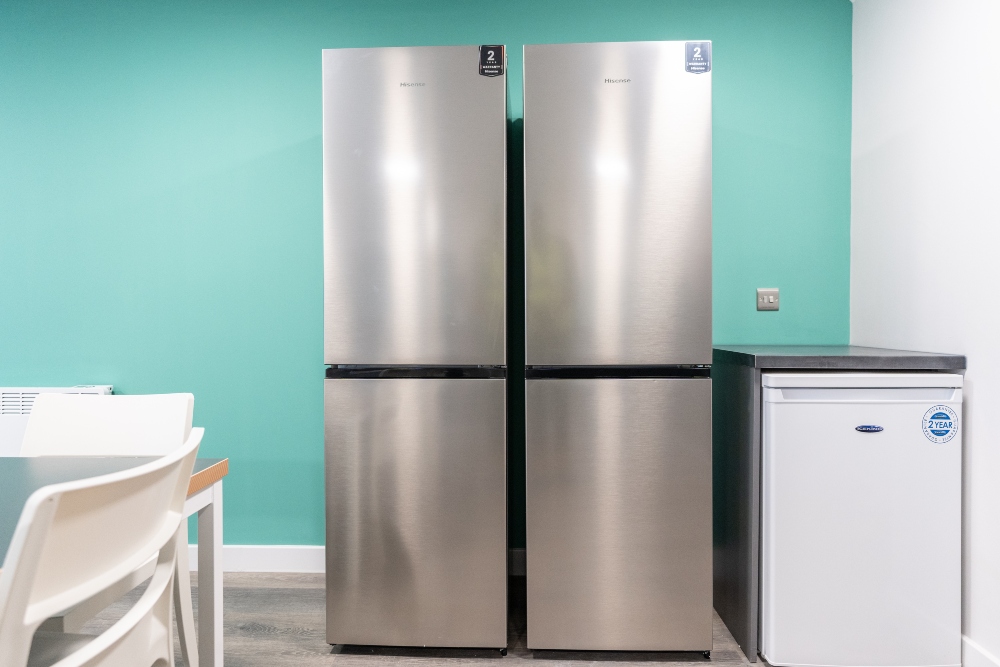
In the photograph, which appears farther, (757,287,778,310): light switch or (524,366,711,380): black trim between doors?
(757,287,778,310): light switch

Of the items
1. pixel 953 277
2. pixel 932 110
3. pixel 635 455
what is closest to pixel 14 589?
pixel 635 455

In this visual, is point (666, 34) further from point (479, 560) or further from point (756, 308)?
point (479, 560)

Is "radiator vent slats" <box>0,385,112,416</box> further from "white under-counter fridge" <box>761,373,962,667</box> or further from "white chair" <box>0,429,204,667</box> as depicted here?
"white under-counter fridge" <box>761,373,962,667</box>

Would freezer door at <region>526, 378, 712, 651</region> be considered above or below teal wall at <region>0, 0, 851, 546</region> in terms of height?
below

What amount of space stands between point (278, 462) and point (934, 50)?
9.04ft

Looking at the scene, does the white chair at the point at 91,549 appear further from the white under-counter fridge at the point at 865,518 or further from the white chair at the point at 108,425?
the white under-counter fridge at the point at 865,518

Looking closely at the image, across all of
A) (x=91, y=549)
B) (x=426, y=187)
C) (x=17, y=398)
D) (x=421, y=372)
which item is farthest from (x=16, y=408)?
(x=91, y=549)

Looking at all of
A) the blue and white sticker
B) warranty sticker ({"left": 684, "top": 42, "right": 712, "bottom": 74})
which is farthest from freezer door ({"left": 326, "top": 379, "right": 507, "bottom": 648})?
the blue and white sticker

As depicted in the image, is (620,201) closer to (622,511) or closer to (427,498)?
(622,511)

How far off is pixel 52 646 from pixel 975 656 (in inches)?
86.5

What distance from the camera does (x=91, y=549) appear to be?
2.11ft

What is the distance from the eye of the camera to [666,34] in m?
2.27

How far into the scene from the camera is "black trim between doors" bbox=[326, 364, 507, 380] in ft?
5.88

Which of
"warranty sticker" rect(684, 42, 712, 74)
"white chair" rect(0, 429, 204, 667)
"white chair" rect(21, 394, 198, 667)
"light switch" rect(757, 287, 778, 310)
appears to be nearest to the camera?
"white chair" rect(0, 429, 204, 667)
